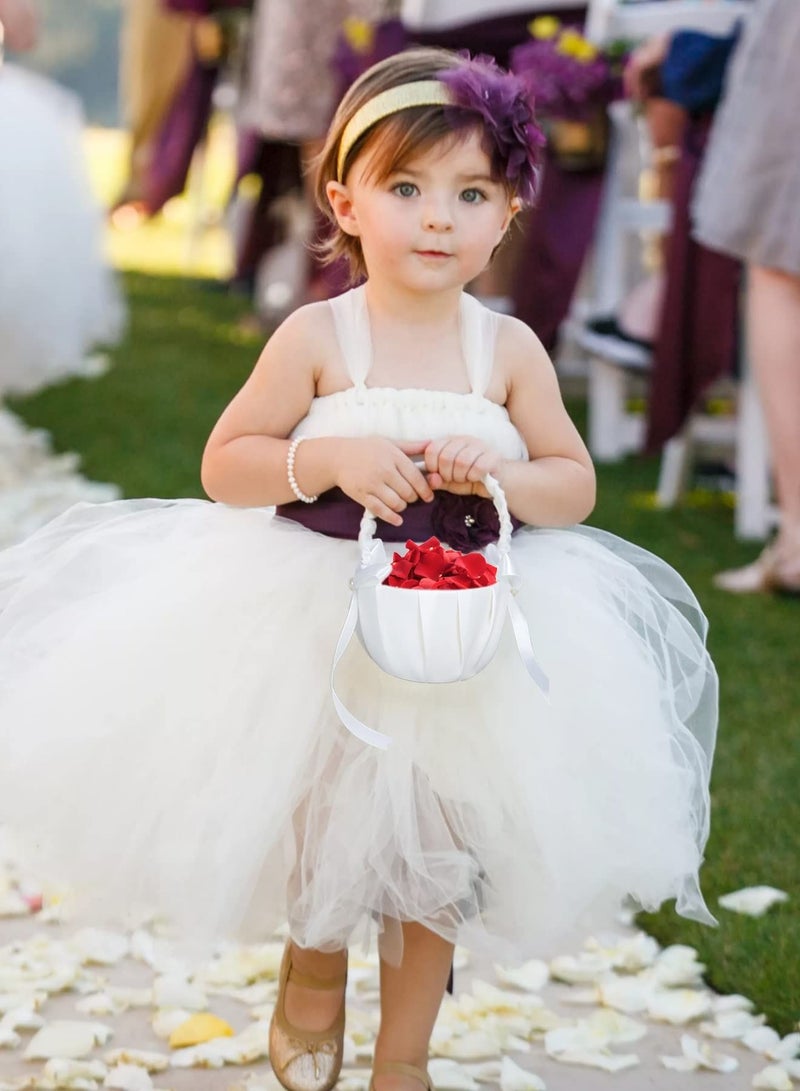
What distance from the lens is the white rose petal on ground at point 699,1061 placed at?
1.87 metres

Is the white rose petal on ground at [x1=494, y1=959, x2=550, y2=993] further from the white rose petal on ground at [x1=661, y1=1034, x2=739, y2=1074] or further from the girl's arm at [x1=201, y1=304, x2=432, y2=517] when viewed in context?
the girl's arm at [x1=201, y1=304, x2=432, y2=517]

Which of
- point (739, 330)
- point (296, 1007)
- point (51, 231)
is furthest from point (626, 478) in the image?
point (296, 1007)

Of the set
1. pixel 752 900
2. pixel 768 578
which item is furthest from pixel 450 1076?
pixel 768 578

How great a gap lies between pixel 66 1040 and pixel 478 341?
35.9 inches

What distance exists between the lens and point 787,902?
223 centimetres

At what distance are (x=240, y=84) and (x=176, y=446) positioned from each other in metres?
3.24

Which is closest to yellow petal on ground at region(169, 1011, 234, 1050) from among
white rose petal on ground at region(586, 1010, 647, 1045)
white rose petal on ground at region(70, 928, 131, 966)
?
white rose petal on ground at region(70, 928, 131, 966)

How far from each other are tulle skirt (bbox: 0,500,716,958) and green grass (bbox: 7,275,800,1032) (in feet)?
1.64

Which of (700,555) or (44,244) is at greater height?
(44,244)

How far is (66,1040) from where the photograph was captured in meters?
1.86

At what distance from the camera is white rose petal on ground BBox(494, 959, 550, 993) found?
2068 mm

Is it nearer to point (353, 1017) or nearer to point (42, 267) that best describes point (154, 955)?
point (353, 1017)

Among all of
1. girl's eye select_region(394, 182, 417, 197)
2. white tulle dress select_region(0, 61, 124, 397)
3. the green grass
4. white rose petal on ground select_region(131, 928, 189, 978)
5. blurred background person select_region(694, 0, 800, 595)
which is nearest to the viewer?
girl's eye select_region(394, 182, 417, 197)

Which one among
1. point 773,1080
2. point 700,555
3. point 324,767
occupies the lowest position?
point 700,555
